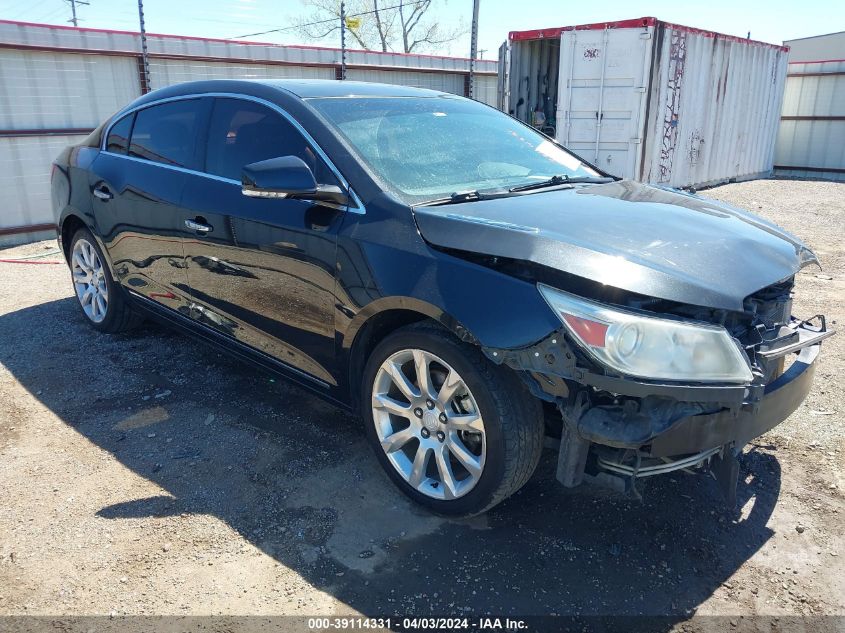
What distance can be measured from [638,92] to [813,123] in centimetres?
863

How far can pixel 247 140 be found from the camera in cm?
351

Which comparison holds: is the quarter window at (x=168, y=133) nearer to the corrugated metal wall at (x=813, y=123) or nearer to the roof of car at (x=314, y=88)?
the roof of car at (x=314, y=88)

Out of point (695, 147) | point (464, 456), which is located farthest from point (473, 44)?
point (464, 456)

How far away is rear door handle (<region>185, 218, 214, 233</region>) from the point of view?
3582 millimetres

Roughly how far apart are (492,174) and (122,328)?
3149 mm

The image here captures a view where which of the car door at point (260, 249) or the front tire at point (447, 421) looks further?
the car door at point (260, 249)

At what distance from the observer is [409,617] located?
236 cm

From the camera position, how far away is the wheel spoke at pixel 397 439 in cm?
288

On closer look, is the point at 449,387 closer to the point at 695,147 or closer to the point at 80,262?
the point at 80,262

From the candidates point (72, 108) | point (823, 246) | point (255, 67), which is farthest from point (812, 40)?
point (72, 108)

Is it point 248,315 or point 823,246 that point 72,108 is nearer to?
point 248,315

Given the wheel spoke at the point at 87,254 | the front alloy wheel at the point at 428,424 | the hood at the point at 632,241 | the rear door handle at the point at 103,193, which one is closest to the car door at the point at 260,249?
the front alloy wheel at the point at 428,424

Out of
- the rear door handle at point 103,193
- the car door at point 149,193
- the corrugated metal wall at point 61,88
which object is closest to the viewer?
the car door at point 149,193

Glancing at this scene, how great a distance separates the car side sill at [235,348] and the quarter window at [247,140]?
0.92 metres
